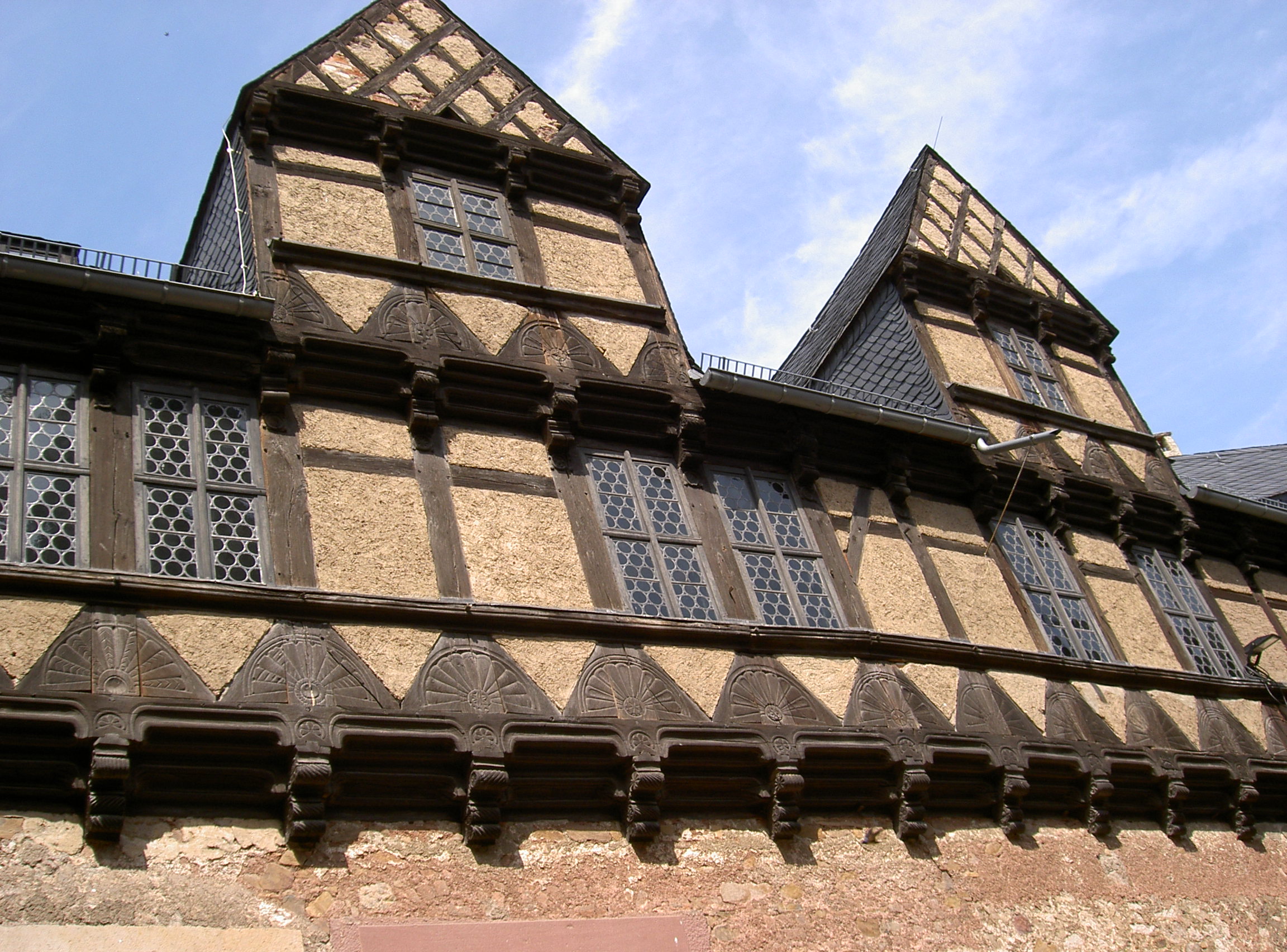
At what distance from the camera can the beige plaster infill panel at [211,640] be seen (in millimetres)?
6605

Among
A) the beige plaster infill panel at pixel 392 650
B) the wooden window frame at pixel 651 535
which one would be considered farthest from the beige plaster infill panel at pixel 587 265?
the beige plaster infill panel at pixel 392 650

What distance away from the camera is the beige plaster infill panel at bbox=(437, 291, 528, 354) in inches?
369

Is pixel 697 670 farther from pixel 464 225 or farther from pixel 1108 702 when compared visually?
pixel 464 225

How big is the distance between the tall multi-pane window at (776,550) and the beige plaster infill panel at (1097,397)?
189 inches

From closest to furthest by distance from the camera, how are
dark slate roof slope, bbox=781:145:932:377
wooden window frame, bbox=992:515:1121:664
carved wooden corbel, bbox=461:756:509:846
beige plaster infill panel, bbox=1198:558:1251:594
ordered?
1. carved wooden corbel, bbox=461:756:509:846
2. wooden window frame, bbox=992:515:1121:664
3. beige plaster infill panel, bbox=1198:558:1251:594
4. dark slate roof slope, bbox=781:145:932:377

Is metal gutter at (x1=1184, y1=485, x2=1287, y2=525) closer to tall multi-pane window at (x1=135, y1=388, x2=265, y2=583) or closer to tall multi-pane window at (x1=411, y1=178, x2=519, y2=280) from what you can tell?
tall multi-pane window at (x1=411, y1=178, x2=519, y2=280)

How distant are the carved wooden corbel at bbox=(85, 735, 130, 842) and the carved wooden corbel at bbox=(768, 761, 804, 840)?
142 inches

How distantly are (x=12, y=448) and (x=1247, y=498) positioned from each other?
35.2 feet

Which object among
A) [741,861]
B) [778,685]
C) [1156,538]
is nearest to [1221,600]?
[1156,538]

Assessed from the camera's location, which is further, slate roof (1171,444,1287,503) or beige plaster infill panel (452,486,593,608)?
slate roof (1171,444,1287,503)

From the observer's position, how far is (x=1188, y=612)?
11.6 meters

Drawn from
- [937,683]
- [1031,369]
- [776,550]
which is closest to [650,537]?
[776,550]

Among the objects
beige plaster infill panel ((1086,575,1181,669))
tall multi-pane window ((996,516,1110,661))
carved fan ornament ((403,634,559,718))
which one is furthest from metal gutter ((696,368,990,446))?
carved fan ornament ((403,634,559,718))

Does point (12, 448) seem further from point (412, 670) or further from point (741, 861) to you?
point (741, 861)
